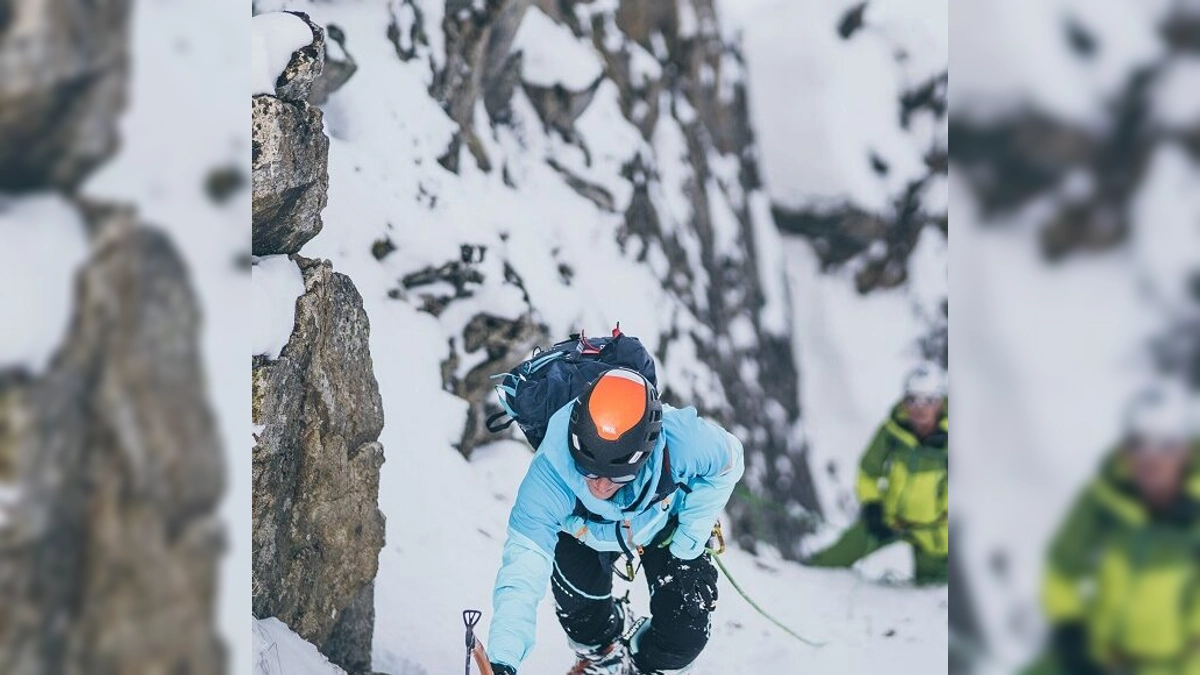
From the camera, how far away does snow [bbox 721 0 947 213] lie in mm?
13430

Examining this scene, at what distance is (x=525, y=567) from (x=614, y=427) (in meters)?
0.44

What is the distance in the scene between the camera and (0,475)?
1550mm

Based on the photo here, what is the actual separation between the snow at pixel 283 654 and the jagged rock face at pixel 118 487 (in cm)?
233

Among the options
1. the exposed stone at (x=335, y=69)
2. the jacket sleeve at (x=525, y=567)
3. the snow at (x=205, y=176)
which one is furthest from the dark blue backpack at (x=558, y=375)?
the exposed stone at (x=335, y=69)

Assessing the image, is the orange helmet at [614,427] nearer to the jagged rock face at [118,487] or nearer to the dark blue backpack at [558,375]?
the dark blue backpack at [558,375]

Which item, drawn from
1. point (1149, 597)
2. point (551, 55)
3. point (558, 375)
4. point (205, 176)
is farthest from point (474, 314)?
point (1149, 597)

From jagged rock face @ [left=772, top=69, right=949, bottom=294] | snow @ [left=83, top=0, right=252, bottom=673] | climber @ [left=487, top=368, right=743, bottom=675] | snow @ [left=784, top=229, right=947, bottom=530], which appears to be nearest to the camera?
snow @ [left=83, top=0, right=252, bottom=673]

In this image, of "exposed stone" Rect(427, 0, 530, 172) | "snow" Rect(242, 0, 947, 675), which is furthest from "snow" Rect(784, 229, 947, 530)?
"exposed stone" Rect(427, 0, 530, 172)

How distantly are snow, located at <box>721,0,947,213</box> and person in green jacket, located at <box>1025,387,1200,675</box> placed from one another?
1226cm

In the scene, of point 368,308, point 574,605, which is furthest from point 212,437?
point 368,308

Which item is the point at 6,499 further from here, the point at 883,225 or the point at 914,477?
the point at 883,225

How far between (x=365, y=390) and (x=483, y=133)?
16.0 feet

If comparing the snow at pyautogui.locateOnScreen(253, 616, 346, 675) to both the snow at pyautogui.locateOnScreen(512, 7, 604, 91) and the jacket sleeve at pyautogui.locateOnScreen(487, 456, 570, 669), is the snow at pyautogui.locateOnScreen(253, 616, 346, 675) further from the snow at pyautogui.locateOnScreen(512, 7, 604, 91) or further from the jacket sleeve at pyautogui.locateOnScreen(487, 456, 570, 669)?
the snow at pyautogui.locateOnScreen(512, 7, 604, 91)

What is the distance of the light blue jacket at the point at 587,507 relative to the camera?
3076mm
